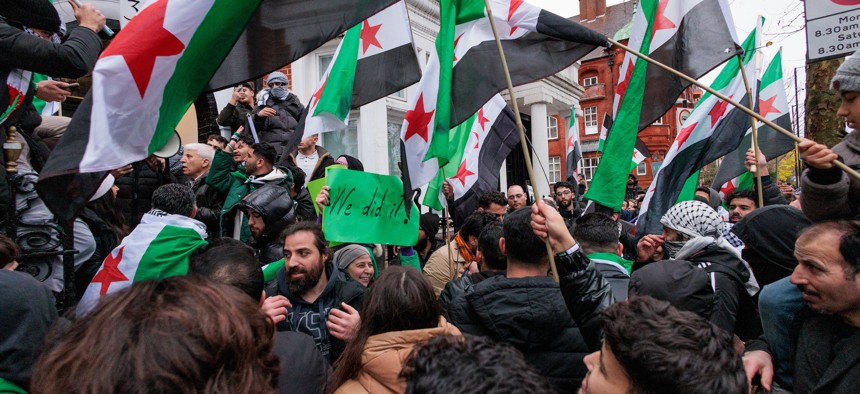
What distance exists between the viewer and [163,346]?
44.4 inches

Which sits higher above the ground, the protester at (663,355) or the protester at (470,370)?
the protester at (470,370)

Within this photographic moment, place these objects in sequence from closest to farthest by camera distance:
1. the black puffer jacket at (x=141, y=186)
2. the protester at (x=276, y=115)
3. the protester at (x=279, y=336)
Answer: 1. the protester at (x=279, y=336)
2. the black puffer jacket at (x=141, y=186)
3. the protester at (x=276, y=115)

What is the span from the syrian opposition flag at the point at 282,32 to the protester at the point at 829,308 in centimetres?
236

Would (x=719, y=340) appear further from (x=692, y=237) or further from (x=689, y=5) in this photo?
(x=689, y=5)

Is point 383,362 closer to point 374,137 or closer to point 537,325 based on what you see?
point 537,325

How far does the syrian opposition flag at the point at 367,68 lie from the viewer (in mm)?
4266

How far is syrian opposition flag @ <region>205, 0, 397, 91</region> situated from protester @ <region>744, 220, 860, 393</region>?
236cm

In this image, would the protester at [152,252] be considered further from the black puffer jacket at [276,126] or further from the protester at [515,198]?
the protester at [515,198]

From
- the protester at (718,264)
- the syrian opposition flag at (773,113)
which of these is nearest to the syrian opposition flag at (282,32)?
the protester at (718,264)

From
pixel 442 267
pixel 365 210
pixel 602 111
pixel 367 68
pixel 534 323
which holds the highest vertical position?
pixel 602 111

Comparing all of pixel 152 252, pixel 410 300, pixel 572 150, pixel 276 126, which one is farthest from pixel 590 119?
pixel 410 300

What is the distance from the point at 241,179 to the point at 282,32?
216 centimetres

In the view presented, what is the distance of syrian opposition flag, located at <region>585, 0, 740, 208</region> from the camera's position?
3.79m

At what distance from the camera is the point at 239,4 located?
267cm
